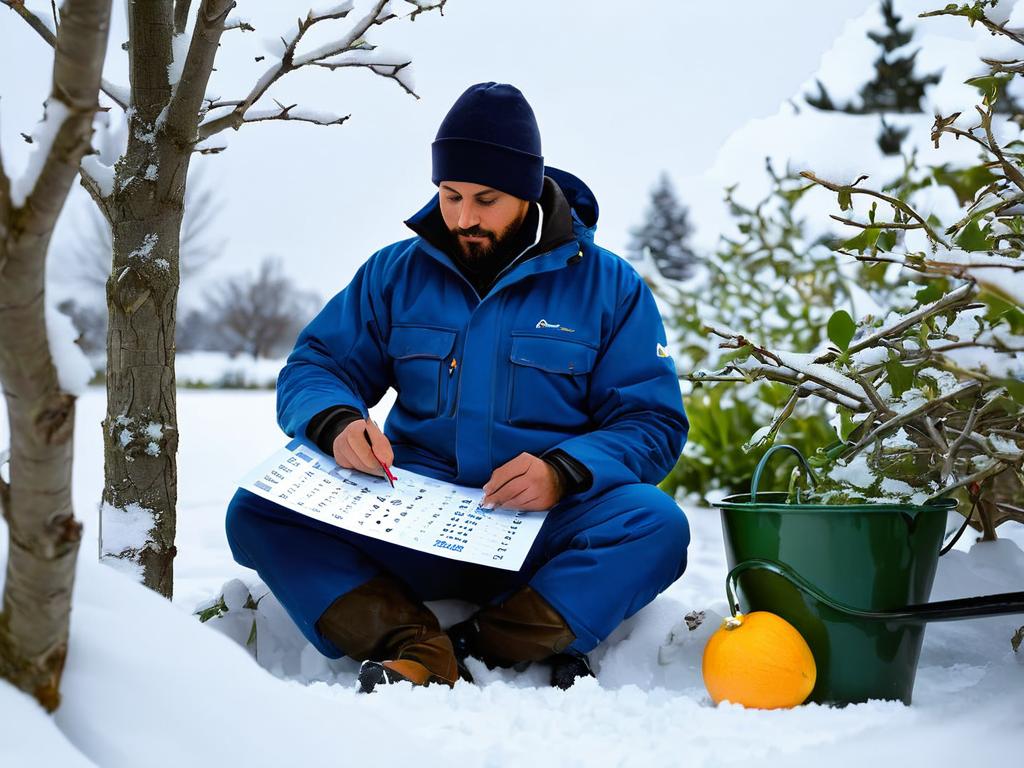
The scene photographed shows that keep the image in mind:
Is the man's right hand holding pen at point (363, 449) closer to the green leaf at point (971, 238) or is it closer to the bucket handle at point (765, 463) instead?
the bucket handle at point (765, 463)

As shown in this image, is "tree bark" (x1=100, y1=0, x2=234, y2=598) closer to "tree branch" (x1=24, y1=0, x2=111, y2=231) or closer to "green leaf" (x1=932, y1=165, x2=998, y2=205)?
"tree branch" (x1=24, y1=0, x2=111, y2=231)

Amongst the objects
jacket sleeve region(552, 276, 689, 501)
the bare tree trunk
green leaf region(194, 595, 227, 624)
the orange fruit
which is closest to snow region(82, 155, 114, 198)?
green leaf region(194, 595, 227, 624)

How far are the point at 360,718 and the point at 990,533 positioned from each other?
1312 millimetres

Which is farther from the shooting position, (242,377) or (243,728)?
(242,377)

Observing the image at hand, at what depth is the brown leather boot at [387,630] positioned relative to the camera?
5.14 feet

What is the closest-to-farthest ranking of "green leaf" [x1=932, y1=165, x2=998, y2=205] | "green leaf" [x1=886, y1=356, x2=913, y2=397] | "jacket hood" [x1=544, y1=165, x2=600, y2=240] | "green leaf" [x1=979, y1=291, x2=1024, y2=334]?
1. "green leaf" [x1=979, y1=291, x2=1024, y2=334]
2. "green leaf" [x1=886, y1=356, x2=913, y2=397]
3. "jacket hood" [x1=544, y1=165, x2=600, y2=240]
4. "green leaf" [x1=932, y1=165, x2=998, y2=205]

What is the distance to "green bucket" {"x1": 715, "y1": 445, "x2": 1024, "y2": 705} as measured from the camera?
1392mm

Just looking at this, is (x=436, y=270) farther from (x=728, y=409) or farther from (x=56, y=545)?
(x=728, y=409)

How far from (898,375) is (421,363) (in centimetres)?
85

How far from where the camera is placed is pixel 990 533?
1.76 m

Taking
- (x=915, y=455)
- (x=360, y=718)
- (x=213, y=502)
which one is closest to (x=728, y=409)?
(x=213, y=502)

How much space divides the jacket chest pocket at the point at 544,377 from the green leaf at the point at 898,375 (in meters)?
0.59

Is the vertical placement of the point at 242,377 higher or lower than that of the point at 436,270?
→ lower

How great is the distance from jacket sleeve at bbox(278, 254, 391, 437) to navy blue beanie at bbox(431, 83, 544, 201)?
0.90ft
